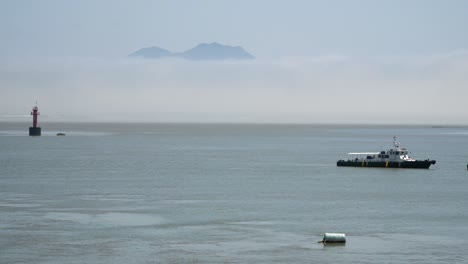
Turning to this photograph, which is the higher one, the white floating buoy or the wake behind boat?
the wake behind boat

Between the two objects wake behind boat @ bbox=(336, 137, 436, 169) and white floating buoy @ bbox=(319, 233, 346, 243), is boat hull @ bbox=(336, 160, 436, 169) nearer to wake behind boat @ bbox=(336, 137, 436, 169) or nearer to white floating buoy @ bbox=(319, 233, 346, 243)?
wake behind boat @ bbox=(336, 137, 436, 169)

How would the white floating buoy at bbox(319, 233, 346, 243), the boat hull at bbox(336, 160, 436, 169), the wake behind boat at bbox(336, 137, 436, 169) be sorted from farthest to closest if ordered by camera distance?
the wake behind boat at bbox(336, 137, 436, 169) → the boat hull at bbox(336, 160, 436, 169) → the white floating buoy at bbox(319, 233, 346, 243)

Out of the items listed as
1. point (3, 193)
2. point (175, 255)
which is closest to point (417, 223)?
point (175, 255)

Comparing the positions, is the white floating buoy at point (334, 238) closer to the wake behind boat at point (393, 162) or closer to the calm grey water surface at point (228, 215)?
the calm grey water surface at point (228, 215)

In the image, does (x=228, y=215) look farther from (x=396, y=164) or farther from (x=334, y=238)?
(x=396, y=164)

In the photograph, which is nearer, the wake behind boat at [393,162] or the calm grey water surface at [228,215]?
the calm grey water surface at [228,215]

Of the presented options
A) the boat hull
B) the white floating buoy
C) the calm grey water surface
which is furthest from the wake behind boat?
the white floating buoy

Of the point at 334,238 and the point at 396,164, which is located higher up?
the point at 396,164

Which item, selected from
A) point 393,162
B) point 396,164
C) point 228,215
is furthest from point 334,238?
point 393,162

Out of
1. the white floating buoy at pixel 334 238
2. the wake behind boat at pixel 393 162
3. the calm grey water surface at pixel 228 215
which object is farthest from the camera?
the wake behind boat at pixel 393 162

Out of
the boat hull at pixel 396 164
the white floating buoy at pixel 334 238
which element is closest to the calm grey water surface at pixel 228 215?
the white floating buoy at pixel 334 238

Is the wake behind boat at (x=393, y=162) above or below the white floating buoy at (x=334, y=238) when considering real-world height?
above

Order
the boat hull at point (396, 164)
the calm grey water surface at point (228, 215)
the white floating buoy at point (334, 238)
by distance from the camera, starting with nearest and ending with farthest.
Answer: the calm grey water surface at point (228, 215) → the white floating buoy at point (334, 238) → the boat hull at point (396, 164)

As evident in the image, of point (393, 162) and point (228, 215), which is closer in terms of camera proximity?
point (228, 215)
